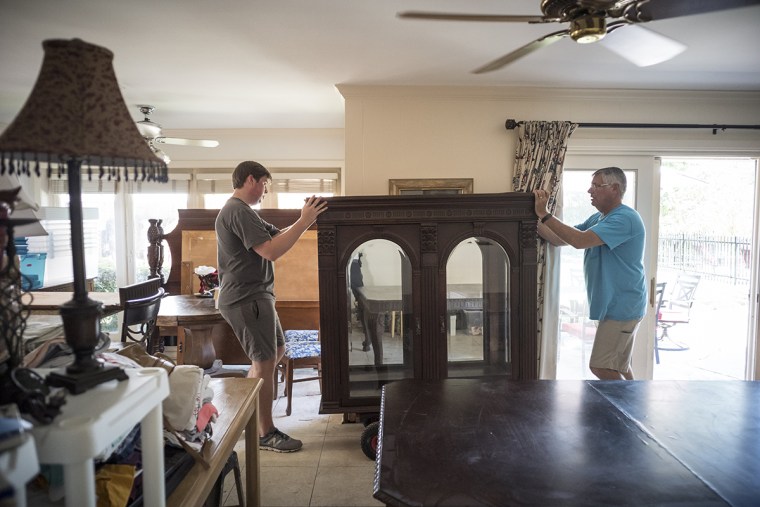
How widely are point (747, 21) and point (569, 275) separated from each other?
6.23ft

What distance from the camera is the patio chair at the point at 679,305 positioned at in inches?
172

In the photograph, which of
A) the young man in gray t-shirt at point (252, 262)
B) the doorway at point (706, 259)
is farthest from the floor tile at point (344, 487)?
the doorway at point (706, 259)

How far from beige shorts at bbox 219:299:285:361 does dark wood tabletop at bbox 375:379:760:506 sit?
1.12 metres

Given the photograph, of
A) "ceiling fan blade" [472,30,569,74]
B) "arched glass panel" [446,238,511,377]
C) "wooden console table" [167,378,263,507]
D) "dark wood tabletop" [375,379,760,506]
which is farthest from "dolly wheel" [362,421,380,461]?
"ceiling fan blade" [472,30,569,74]

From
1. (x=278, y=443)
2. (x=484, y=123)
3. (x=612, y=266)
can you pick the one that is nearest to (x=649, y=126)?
(x=484, y=123)

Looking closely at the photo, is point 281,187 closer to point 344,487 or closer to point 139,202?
point 139,202

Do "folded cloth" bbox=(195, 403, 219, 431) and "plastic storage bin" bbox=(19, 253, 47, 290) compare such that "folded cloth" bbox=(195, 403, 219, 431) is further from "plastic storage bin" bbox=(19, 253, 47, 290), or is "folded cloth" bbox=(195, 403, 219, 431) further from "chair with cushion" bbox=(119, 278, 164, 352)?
"plastic storage bin" bbox=(19, 253, 47, 290)

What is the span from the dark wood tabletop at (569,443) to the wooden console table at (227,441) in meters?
0.50

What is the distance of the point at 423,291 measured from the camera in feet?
8.77

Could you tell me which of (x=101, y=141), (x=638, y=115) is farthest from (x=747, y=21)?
(x=101, y=141)

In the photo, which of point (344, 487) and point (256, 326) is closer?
point (344, 487)

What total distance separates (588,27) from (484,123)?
1.90 m

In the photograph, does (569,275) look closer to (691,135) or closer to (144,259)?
(691,135)

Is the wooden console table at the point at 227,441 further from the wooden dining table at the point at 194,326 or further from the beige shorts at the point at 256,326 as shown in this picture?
the wooden dining table at the point at 194,326
